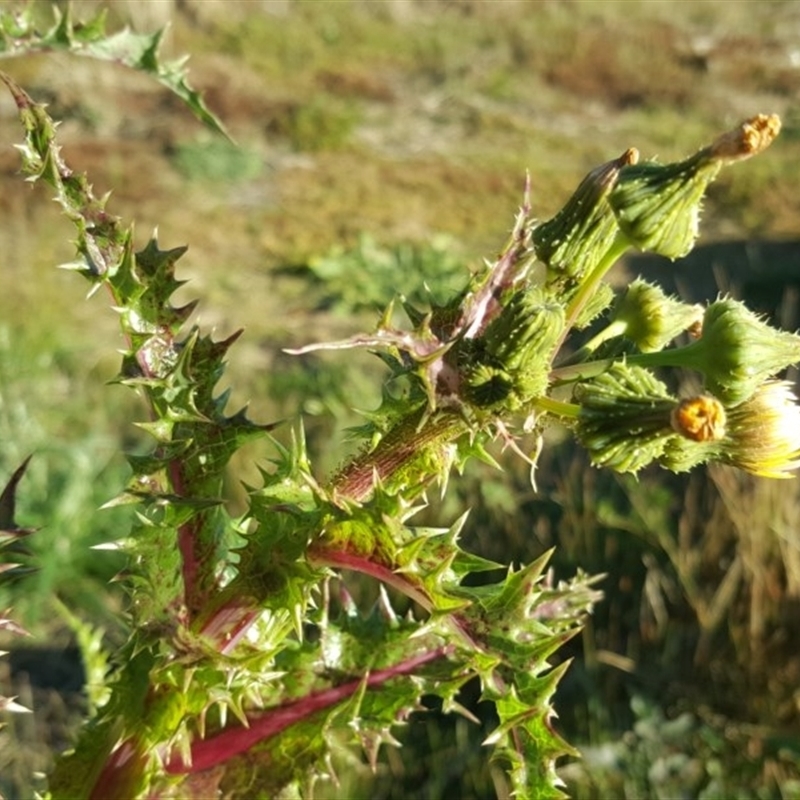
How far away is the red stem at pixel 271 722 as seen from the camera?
4.50 ft

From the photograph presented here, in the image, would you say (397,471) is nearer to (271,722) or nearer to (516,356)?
(516,356)

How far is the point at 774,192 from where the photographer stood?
36.7 feet

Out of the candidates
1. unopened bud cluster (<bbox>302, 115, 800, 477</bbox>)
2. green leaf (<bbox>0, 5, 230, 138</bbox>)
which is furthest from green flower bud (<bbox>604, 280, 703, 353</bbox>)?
green leaf (<bbox>0, 5, 230, 138</bbox>)

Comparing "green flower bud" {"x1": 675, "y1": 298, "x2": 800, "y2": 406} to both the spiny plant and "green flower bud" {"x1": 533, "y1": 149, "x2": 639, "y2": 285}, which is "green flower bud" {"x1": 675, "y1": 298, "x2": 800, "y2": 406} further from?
"green flower bud" {"x1": 533, "y1": 149, "x2": 639, "y2": 285}

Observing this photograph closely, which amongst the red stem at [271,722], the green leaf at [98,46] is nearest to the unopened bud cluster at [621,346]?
the red stem at [271,722]

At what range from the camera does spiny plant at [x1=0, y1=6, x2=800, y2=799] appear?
103 centimetres

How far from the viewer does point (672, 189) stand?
0.99 meters

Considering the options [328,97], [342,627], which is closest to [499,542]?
[342,627]

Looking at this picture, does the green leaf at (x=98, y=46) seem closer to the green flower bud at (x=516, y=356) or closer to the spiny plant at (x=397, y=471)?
the spiny plant at (x=397, y=471)

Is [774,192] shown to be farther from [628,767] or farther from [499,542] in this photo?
[628,767]

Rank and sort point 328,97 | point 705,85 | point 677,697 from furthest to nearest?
point 705,85 → point 328,97 → point 677,697

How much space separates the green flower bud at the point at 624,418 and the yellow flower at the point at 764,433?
0.08 metres

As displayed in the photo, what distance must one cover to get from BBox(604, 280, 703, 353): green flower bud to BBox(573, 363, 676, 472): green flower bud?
85 mm

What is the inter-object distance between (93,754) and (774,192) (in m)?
11.1
